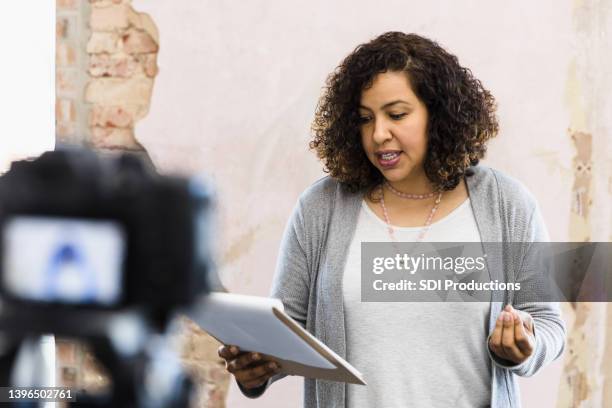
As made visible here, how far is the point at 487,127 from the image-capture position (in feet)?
5.59

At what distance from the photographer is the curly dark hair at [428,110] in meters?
1.60

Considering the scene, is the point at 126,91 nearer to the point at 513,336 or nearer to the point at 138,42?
the point at 138,42

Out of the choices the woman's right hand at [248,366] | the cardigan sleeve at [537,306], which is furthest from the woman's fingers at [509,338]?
the woman's right hand at [248,366]

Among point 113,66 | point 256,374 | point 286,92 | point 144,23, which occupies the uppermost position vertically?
point 144,23

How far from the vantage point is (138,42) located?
2.55 metres

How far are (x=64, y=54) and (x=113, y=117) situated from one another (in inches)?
10.8

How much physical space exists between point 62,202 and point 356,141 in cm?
127

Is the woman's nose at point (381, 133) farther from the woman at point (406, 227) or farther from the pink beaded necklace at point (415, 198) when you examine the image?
the pink beaded necklace at point (415, 198)

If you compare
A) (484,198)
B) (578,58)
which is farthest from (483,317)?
(578,58)

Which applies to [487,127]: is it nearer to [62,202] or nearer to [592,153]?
[592,153]

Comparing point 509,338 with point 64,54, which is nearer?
point 509,338

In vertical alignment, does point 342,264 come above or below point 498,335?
above

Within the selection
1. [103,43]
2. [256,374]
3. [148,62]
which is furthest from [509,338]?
[103,43]

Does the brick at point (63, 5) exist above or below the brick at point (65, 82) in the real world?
above
